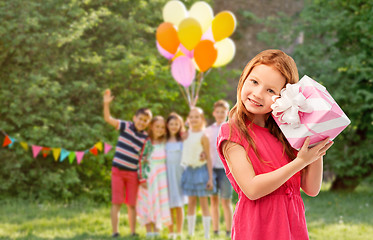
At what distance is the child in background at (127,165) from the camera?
5062 millimetres

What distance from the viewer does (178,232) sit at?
198 inches

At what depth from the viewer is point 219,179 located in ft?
17.2

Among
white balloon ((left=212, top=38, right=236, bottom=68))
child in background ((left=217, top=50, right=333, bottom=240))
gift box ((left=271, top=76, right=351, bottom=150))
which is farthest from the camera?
white balloon ((left=212, top=38, right=236, bottom=68))

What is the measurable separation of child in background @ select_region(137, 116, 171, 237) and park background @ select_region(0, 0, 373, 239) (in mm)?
878

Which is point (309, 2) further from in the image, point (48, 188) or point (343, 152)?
point (48, 188)

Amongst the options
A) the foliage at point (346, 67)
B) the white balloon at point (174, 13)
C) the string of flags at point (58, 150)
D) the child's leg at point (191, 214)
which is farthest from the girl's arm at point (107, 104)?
the foliage at point (346, 67)

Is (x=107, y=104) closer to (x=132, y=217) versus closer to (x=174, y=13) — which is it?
(x=132, y=217)

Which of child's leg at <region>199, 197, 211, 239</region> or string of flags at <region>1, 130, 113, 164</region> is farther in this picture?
string of flags at <region>1, 130, 113, 164</region>

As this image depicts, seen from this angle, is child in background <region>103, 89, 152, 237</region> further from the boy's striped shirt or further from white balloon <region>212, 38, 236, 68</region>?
white balloon <region>212, 38, 236, 68</region>

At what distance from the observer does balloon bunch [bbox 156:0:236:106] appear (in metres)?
5.73

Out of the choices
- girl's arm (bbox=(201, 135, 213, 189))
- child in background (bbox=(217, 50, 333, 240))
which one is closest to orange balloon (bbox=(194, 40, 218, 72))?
girl's arm (bbox=(201, 135, 213, 189))

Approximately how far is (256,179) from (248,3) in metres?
10.4

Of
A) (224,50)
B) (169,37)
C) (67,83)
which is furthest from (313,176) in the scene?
(67,83)

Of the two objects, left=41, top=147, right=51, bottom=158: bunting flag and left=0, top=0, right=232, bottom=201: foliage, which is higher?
left=0, top=0, right=232, bottom=201: foliage
